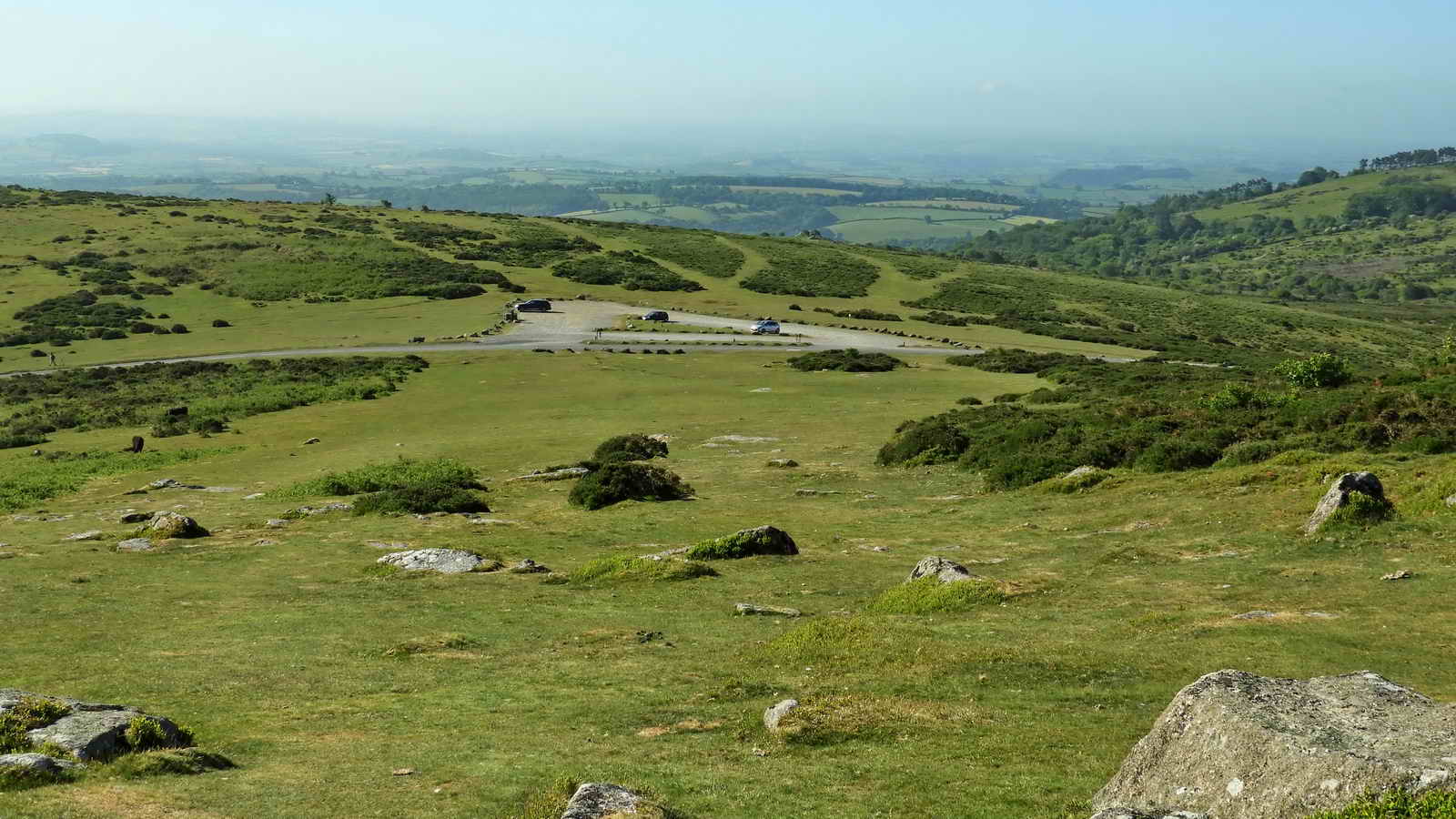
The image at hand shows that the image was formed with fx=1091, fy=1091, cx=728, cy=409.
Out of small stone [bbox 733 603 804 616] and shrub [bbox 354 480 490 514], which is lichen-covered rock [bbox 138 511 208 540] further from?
small stone [bbox 733 603 804 616]

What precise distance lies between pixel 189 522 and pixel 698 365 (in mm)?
47088

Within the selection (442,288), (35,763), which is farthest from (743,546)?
(442,288)

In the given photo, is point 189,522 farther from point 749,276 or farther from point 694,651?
point 749,276

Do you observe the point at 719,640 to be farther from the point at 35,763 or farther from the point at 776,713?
the point at 35,763

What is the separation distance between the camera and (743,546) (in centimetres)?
2652

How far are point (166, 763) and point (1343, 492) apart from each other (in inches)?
894

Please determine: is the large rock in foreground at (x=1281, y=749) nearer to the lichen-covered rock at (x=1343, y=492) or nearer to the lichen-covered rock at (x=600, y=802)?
the lichen-covered rock at (x=600, y=802)

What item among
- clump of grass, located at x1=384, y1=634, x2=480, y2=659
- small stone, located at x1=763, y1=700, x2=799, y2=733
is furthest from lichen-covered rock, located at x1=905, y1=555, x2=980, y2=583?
clump of grass, located at x1=384, y1=634, x2=480, y2=659

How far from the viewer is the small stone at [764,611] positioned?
21.3 meters

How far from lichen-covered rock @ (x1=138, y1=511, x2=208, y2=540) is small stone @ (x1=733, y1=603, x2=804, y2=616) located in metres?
17.2

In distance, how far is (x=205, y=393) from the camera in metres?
65.6

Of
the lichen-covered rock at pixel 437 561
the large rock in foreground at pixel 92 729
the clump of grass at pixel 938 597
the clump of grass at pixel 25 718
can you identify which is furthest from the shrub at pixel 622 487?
the clump of grass at pixel 25 718

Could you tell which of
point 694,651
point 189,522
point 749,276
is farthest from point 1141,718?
point 749,276

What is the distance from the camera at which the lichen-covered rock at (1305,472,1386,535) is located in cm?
2348
